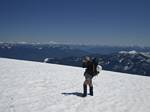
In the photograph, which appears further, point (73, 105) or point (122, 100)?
point (122, 100)

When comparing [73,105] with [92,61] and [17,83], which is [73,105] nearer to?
[92,61]

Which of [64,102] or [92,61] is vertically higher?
[92,61]

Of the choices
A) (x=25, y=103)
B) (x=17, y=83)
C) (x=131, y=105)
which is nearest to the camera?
(x=25, y=103)

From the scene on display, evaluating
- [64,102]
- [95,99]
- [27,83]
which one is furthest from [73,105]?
[27,83]

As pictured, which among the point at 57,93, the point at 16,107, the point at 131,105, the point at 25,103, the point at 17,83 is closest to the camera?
the point at 16,107

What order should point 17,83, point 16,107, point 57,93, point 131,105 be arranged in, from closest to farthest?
1. point 16,107
2. point 131,105
3. point 57,93
4. point 17,83

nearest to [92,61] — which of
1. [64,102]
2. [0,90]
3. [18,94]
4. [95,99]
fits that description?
[95,99]

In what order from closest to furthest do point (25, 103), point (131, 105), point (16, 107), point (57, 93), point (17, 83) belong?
point (16, 107) < point (25, 103) < point (131, 105) < point (57, 93) < point (17, 83)

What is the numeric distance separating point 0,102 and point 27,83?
17.0ft

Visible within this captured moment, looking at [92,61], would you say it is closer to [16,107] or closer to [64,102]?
[64,102]

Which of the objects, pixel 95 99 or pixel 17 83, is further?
pixel 17 83

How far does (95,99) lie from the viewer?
42.1ft

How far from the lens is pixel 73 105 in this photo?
11.0 meters

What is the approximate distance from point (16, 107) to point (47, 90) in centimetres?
422
